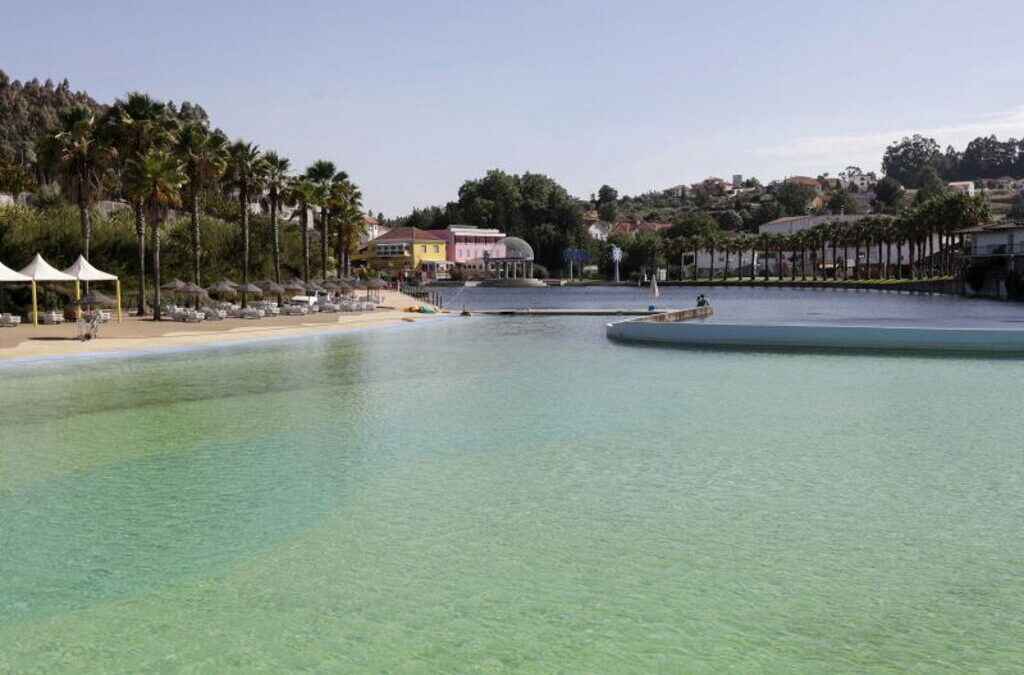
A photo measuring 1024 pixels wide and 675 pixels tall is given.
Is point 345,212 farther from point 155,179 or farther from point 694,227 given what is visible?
point 694,227

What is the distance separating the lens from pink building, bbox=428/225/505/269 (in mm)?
174125

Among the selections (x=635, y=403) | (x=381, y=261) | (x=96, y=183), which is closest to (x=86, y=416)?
(x=635, y=403)

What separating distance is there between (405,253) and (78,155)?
12027 cm

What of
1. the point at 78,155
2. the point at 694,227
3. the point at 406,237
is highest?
the point at 694,227

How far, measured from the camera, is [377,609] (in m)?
7.73

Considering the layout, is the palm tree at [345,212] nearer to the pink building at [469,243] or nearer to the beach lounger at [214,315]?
the beach lounger at [214,315]

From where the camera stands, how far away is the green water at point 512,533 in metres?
7.00

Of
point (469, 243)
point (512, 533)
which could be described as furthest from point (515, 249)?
point (512, 533)

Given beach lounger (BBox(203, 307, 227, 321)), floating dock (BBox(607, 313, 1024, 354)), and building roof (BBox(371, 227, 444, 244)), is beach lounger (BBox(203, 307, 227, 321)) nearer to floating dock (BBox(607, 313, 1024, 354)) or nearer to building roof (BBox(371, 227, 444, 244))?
floating dock (BBox(607, 313, 1024, 354))

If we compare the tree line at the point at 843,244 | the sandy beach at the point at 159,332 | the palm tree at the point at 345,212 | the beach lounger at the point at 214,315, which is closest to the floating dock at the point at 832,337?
the sandy beach at the point at 159,332

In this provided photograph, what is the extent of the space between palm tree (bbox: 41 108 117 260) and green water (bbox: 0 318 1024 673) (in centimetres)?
2363

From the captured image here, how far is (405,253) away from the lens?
160500 millimetres

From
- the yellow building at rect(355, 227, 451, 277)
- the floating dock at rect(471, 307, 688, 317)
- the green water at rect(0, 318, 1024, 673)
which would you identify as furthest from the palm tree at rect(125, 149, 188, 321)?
the yellow building at rect(355, 227, 451, 277)

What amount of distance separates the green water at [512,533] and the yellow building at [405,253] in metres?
140
